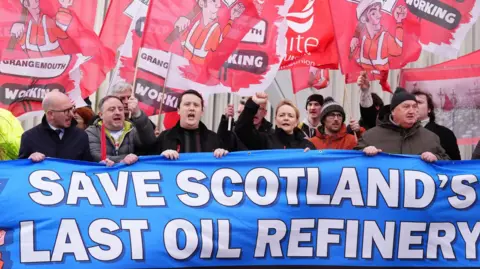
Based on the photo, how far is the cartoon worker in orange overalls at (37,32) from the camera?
379 inches

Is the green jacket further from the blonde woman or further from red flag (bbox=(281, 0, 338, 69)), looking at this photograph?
red flag (bbox=(281, 0, 338, 69))

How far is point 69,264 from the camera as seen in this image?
286 inches

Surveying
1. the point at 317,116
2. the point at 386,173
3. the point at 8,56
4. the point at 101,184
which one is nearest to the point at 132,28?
the point at 8,56

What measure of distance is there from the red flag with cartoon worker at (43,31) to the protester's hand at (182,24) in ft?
3.50

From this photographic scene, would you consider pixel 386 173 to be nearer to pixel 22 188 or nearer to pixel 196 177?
pixel 196 177

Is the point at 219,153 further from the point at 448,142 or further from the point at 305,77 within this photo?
the point at 305,77

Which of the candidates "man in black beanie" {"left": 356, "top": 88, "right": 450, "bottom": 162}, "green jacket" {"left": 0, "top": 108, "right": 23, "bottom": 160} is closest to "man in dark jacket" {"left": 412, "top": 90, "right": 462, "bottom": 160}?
"man in black beanie" {"left": 356, "top": 88, "right": 450, "bottom": 162}

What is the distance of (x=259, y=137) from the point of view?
8539mm

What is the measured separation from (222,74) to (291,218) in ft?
6.77

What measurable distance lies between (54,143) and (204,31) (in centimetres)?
198

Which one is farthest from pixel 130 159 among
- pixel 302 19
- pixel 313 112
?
pixel 302 19

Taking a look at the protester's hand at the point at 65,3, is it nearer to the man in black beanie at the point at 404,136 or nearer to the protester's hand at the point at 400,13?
the protester's hand at the point at 400,13

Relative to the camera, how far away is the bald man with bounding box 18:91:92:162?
792cm

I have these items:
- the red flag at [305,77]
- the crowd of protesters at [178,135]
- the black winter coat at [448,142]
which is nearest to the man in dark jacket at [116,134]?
the crowd of protesters at [178,135]
